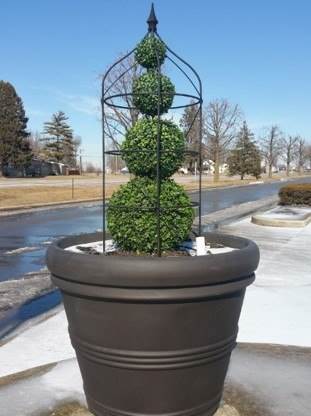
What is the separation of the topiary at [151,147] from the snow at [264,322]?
2.07 m

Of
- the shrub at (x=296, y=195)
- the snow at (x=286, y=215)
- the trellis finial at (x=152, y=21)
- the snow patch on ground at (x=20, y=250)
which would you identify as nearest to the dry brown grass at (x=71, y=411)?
the trellis finial at (x=152, y=21)

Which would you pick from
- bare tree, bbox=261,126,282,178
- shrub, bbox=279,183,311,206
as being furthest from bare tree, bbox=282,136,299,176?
shrub, bbox=279,183,311,206

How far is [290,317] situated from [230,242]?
8.07ft

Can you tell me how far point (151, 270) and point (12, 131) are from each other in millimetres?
59024

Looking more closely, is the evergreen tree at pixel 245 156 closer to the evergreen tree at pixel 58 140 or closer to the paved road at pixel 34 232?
the evergreen tree at pixel 58 140

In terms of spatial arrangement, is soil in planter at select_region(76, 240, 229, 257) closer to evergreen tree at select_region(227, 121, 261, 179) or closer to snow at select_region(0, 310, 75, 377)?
snow at select_region(0, 310, 75, 377)

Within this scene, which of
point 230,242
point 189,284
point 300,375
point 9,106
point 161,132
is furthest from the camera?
point 9,106

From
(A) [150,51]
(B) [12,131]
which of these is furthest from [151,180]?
(B) [12,131]

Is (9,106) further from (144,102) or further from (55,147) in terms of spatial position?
(144,102)

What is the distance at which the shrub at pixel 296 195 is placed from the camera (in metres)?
21.4

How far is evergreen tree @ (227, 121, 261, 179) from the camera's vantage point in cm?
7288

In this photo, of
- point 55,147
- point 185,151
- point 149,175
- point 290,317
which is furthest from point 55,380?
point 55,147

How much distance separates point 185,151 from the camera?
298 cm

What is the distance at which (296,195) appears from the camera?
70.7 feet
